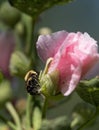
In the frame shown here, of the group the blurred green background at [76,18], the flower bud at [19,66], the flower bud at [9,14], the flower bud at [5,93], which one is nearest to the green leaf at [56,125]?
the flower bud at [19,66]

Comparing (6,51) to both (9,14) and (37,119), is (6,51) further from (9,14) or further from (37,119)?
(37,119)

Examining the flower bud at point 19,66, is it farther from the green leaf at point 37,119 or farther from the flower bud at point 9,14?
the flower bud at point 9,14

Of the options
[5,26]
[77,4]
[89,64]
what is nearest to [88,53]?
[89,64]

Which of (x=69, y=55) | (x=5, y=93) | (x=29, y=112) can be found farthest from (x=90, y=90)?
(x=5, y=93)

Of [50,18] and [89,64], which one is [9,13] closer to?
[89,64]

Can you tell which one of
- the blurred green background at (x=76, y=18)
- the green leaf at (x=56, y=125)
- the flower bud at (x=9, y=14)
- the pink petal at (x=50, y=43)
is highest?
the pink petal at (x=50, y=43)

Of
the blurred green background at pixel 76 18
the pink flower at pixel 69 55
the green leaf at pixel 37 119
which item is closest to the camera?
the pink flower at pixel 69 55
